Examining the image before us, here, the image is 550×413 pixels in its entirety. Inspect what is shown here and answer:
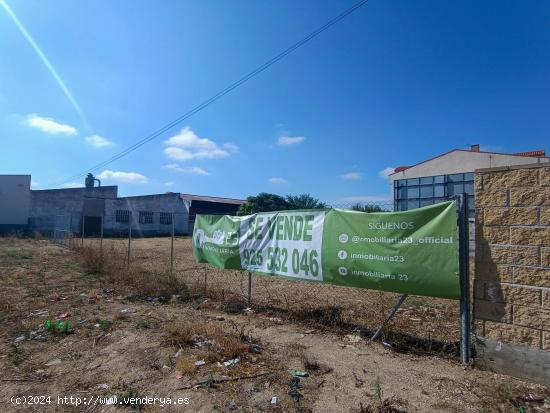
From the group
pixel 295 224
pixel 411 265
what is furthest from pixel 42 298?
pixel 411 265

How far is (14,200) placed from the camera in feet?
122

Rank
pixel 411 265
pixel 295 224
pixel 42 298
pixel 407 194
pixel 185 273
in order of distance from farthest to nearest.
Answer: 1. pixel 407 194
2. pixel 185 273
3. pixel 42 298
4. pixel 295 224
5. pixel 411 265

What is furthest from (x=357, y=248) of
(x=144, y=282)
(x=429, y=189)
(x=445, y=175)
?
(x=429, y=189)

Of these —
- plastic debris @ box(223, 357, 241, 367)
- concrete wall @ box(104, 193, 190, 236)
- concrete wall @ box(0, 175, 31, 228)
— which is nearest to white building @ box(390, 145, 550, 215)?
concrete wall @ box(104, 193, 190, 236)

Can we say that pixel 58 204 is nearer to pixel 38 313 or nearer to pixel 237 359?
pixel 38 313

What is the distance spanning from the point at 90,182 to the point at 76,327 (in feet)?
160

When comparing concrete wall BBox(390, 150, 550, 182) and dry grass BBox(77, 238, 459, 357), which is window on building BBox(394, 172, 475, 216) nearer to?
concrete wall BBox(390, 150, 550, 182)

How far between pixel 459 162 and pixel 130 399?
35.2 m

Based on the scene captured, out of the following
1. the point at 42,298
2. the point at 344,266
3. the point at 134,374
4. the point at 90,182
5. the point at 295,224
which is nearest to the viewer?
the point at 134,374

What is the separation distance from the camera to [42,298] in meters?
7.54

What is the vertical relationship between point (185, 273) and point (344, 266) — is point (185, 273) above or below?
below

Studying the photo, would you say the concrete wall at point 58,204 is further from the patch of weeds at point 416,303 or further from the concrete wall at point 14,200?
the patch of weeds at point 416,303

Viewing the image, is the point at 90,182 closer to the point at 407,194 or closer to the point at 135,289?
the point at 407,194

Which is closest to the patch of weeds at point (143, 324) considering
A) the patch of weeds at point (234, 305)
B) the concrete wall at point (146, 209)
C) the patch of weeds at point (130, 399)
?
the patch of weeds at point (234, 305)
